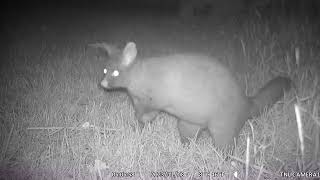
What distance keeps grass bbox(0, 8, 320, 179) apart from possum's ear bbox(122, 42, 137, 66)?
2.92ft

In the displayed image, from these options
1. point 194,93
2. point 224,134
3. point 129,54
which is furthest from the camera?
point 129,54

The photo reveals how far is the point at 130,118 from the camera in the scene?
5969 mm

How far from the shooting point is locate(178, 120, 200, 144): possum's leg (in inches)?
207

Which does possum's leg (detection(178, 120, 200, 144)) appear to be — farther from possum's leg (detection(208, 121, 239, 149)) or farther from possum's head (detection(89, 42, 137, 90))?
possum's head (detection(89, 42, 137, 90))

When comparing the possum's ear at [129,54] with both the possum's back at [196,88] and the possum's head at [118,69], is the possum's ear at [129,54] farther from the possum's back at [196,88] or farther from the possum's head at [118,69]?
the possum's back at [196,88]

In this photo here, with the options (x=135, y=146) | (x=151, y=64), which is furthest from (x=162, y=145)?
(x=151, y=64)

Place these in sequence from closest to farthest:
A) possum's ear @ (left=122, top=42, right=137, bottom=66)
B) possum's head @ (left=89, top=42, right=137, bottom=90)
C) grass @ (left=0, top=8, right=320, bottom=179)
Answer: grass @ (left=0, top=8, right=320, bottom=179) < possum's ear @ (left=122, top=42, right=137, bottom=66) < possum's head @ (left=89, top=42, right=137, bottom=90)

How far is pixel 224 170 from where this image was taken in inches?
174

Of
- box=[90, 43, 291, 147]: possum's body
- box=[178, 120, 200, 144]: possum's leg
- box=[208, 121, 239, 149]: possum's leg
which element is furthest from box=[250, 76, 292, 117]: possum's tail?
box=[178, 120, 200, 144]: possum's leg

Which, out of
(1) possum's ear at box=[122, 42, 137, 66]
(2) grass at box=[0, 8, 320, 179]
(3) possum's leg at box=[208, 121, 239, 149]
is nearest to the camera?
(2) grass at box=[0, 8, 320, 179]

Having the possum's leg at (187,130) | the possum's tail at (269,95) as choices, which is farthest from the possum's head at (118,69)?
the possum's tail at (269,95)

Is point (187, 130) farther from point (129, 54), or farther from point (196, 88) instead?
point (129, 54)

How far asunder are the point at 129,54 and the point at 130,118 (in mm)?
1196

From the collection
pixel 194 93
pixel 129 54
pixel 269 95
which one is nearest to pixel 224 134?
pixel 194 93
